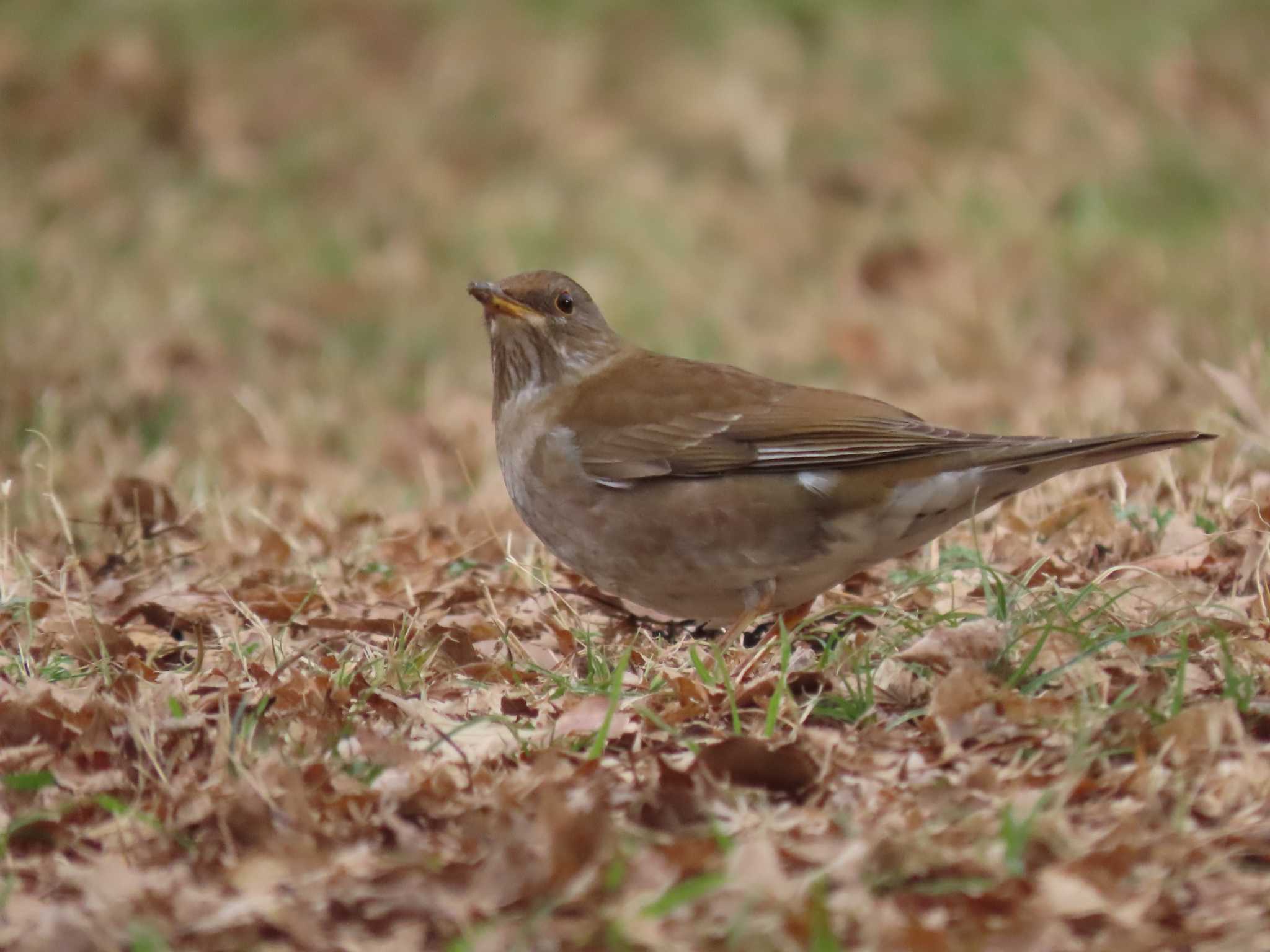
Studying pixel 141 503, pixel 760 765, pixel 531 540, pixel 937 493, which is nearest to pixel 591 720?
pixel 760 765

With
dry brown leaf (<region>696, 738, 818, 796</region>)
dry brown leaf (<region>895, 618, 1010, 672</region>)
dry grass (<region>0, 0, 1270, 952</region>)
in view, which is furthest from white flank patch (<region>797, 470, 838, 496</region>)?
dry brown leaf (<region>696, 738, 818, 796</region>)

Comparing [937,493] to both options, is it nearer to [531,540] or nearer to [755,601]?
[755,601]

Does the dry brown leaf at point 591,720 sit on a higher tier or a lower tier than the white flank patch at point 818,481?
lower

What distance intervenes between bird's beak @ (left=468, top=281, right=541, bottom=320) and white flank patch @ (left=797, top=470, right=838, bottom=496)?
3.78 ft

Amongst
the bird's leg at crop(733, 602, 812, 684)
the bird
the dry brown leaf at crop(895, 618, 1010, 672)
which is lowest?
the bird's leg at crop(733, 602, 812, 684)

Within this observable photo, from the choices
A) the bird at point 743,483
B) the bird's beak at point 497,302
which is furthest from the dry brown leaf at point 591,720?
the bird's beak at point 497,302

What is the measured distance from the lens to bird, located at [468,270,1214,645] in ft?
16.6

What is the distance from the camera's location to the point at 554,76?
44.4ft

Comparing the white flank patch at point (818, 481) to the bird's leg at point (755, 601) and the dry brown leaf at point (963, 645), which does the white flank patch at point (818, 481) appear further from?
the dry brown leaf at point (963, 645)

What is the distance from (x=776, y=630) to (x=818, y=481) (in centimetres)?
45

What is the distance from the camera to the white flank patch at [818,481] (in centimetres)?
516

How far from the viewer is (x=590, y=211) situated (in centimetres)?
1204

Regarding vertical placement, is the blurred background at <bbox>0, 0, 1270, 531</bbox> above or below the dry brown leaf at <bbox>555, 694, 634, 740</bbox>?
above

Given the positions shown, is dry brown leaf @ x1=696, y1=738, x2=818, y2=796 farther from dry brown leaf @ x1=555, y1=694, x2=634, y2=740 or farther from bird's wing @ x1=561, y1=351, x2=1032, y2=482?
bird's wing @ x1=561, y1=351, x2=1032, y2=482
